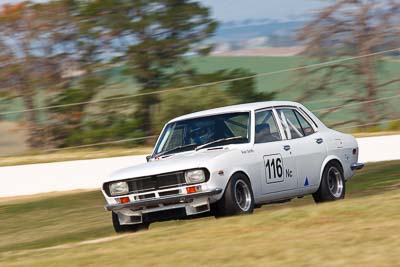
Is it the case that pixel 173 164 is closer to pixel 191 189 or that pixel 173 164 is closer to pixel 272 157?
pixel 191 189

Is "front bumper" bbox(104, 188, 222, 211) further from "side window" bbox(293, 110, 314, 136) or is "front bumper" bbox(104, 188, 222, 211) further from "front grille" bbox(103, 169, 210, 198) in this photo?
"side window" bbox(293, 110, 314, 136)

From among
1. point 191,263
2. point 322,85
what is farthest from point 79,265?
point 322,85

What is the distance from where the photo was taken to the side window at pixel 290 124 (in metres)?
14.7

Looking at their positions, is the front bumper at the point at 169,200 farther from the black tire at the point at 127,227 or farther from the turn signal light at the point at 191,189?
the black tire at the point at 127,227

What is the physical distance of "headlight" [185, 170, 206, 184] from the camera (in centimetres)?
1295

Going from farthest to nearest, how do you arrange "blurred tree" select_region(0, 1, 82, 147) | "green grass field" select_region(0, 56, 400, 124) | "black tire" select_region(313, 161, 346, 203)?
1. "blurred tree" select_region(0, 1, 82, 147)
2. "green grass field" select_region(0, 56, 400, 124)
3. "black tire" select_region(313, 161, 346, 203)

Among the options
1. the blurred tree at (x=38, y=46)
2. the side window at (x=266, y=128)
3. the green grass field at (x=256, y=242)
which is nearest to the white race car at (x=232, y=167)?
the side window at (x=266, y=128)

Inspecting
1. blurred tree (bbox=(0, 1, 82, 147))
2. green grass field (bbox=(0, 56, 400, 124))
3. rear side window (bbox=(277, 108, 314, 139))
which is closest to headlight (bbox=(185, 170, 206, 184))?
rear side window (bbox=(277, 108, 314, 139))

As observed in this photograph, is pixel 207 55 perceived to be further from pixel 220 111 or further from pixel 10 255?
pixel 10 255

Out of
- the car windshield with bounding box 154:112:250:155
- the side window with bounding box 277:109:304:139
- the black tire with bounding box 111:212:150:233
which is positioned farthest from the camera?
the side window with bounding box 277:109:304:139

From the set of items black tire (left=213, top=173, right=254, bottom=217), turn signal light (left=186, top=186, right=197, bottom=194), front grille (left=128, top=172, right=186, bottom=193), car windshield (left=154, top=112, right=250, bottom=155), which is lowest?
black tire (left=213, top=173, right=254, bottom=217)

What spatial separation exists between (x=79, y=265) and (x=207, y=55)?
1045 inches

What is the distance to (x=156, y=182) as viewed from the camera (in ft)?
43.2

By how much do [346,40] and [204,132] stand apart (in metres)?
19.2
